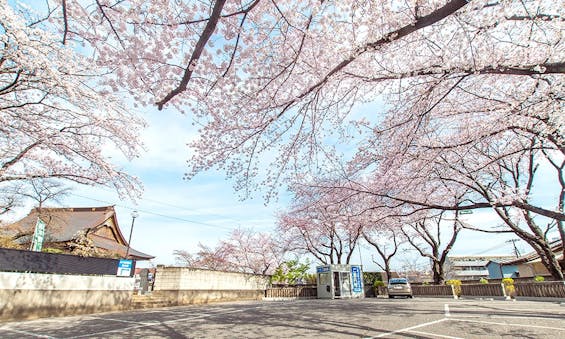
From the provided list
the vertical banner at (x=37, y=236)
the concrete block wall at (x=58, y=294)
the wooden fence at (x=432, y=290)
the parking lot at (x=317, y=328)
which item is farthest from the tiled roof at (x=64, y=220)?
the wooden fence at (x=432, y=290)

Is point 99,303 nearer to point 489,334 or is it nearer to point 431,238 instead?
point 489,334

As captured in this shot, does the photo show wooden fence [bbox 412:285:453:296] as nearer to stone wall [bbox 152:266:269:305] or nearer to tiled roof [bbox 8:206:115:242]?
stone wall [bbox 152:266:269:305]

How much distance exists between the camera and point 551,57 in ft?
19.7

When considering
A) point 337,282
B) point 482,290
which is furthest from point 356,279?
point 482,290

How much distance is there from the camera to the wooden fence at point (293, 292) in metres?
20.8

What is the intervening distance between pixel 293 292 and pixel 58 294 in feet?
51.8

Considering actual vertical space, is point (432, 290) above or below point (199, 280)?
below

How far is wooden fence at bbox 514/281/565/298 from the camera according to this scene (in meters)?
12.2

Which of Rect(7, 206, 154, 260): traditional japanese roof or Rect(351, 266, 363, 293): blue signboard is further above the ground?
Rect(7, 206, 154, 260): traditional japanese roof

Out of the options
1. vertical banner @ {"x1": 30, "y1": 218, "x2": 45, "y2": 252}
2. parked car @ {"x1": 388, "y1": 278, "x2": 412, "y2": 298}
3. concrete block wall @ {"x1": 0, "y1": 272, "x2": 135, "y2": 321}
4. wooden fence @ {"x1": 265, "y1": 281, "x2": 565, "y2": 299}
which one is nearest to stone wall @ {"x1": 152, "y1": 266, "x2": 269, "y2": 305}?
concrete block wall @ {"x1": 0, "y1": 272, "x2": 135, "y2": 321}

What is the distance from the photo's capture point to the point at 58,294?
955 centimetres

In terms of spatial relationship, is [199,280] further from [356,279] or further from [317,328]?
[356,279]

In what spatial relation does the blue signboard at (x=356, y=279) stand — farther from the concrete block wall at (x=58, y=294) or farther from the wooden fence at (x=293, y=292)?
the concrete block wall at (x=58, y=294)

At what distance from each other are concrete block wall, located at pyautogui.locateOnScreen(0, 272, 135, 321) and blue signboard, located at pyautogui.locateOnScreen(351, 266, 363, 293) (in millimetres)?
15697
